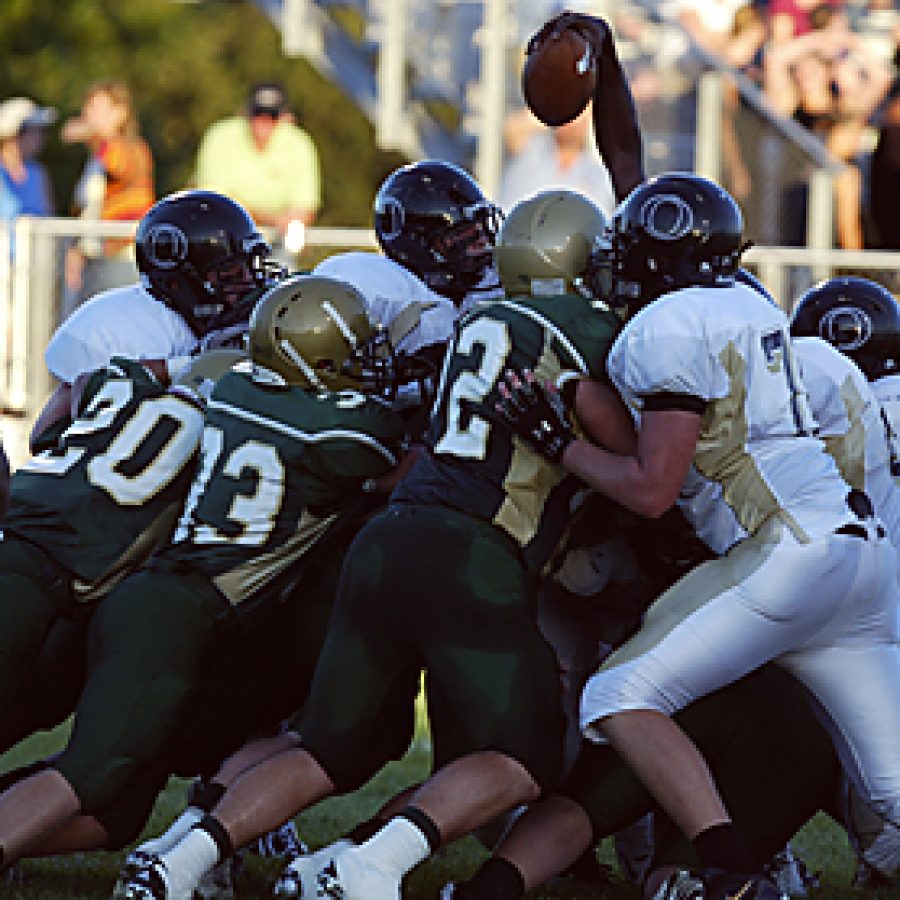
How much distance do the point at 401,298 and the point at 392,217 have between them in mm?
230

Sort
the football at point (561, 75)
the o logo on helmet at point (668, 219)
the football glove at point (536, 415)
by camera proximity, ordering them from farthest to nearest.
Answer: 1. the football at point (561, 75)
2. the o logo on helmet at point (668, 219)
3. the football glove at point (536, 415)

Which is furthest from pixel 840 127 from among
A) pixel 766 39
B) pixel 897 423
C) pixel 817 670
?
pixel 817 670

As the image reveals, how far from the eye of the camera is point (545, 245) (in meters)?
5.30

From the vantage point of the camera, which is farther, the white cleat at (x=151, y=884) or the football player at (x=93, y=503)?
the football player at (x=93, y=503)

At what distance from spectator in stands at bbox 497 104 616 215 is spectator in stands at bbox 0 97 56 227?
108 inches

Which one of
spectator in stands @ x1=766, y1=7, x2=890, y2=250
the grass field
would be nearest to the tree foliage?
spectator in stands @ x1=766, y1=7, x2=890, y2=250

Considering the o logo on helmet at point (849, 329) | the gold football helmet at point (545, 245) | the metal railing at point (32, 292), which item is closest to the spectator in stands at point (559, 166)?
the metal railing at point (32, 292)

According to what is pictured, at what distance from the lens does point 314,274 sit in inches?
219

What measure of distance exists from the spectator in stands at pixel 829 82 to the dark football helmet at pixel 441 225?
236 inches

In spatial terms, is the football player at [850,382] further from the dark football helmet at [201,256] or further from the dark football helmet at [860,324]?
the dark football helmet at [201,256]

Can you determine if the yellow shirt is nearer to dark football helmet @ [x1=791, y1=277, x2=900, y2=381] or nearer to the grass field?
the grass field

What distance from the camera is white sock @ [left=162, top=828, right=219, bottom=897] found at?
15.5 feet

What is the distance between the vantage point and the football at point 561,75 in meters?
6.06

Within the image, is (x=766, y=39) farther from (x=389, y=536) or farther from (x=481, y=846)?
(x=389, y=536)
